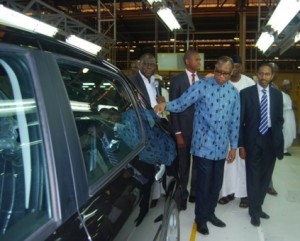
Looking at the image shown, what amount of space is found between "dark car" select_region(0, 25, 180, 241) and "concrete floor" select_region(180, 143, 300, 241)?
188 cm

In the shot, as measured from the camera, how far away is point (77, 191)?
1.16m

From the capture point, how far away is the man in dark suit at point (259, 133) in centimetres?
353

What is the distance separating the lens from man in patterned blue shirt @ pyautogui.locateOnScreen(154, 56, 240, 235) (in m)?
3.18

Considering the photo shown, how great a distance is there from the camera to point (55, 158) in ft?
3.56

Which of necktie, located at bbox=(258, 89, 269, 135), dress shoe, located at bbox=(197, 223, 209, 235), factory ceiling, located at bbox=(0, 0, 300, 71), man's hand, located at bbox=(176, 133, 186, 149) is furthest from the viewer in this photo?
factory ceiling, located at bbox=(0, 0, 300, 71)

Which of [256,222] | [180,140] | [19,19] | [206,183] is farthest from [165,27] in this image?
[206,183]

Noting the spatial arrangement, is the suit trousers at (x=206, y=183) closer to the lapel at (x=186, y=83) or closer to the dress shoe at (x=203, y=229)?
the dress shoe at (x=203, y=229)

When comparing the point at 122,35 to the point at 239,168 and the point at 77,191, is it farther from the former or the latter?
the point at 77,191

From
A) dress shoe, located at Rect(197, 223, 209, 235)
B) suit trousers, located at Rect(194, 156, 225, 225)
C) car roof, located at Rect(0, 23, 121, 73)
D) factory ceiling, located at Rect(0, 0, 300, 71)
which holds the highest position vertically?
factory ceiling, located at Rect(0, 0, 300, 71)

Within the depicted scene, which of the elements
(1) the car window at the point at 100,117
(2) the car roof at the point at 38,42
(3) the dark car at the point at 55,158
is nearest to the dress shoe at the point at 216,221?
(1) the car window at the point at 100,117

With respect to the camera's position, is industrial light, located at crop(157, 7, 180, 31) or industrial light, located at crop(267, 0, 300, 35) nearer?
industrial light, located at crop(267, 0, 300, 35)

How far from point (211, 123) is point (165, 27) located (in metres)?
12.5

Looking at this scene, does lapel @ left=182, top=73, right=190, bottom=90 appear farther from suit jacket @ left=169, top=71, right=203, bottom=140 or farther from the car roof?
the car roof

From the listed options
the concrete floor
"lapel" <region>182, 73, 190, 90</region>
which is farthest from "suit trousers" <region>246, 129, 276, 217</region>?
"lapel" <region>182, 73, 190, 90</region>
